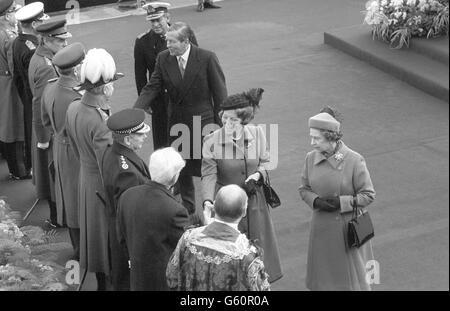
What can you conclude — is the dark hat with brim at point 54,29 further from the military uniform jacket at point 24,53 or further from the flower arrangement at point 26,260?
the flower arrangement at point 26,260

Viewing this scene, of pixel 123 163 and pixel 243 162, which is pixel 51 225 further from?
pixel 243 162

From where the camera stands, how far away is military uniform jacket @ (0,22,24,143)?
815 centimetres

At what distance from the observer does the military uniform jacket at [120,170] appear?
213 inches

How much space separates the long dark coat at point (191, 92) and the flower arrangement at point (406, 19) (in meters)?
4.12

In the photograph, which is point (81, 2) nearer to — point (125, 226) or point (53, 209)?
point (53, 209)

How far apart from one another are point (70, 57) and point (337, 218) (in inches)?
97.5

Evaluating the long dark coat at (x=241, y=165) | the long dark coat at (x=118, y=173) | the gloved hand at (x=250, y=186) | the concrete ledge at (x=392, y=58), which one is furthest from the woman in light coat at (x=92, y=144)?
the concrete ledge at (x=392, y=58)

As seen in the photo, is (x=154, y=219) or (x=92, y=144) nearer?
(x=154, y=219)

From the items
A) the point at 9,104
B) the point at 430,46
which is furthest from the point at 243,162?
the point at 430,46

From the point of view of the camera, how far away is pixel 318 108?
9430mm

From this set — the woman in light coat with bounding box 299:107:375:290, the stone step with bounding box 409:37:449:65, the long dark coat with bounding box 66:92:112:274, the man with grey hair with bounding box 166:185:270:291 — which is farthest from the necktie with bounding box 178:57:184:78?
the stone step with bounding box 409:37:449:65

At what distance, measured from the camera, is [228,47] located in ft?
39.7
